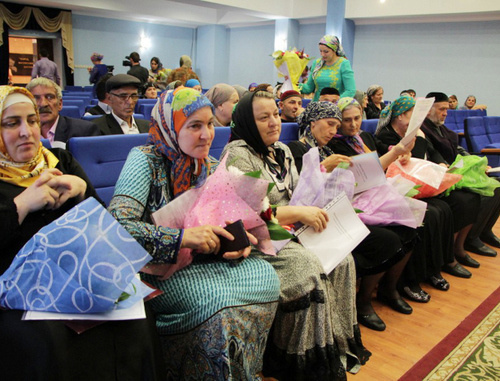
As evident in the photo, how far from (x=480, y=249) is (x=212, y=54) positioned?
560 inches

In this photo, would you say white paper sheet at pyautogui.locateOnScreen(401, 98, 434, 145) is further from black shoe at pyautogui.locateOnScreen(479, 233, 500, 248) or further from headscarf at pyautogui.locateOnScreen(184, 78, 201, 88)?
headscarf at pyautogui.locateOnScreen(184, 78, 201, 88)

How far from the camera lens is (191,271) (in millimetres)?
1587

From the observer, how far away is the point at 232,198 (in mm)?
1597

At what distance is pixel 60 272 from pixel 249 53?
15.7m

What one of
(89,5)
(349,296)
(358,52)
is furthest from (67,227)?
(89,5)

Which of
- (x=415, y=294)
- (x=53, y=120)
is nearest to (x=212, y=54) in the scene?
(x=53, y=120)

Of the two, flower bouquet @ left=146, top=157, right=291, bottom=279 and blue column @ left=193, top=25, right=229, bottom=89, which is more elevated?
blue column @ left=193, top=25, right=229, bottom=89

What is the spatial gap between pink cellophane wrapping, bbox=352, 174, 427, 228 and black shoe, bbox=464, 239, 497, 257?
1540 millimetres

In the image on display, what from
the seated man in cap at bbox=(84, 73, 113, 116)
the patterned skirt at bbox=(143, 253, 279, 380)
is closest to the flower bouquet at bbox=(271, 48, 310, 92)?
the seated man in cap at bbox=(84, 73, 113, 116)

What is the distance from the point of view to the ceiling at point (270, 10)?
397 inches

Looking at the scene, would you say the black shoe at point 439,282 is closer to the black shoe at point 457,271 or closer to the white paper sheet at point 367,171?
the black shoe at point 457,271

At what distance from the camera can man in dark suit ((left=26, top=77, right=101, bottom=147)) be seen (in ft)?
9.24

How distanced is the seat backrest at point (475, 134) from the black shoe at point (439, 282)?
290cm

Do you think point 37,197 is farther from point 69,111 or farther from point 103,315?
point 69,111
